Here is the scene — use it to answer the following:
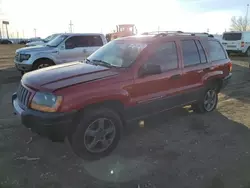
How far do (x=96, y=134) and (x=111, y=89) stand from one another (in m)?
0.72

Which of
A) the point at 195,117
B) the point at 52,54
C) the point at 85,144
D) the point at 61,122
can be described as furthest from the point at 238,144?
the point at 52,54

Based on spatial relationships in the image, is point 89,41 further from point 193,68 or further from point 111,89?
point 111,89

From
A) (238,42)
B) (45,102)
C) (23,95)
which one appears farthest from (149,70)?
(238,42)

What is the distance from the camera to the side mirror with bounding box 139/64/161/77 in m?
3.92

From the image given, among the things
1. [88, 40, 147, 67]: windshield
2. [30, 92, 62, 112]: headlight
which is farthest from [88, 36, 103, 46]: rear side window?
[30, 92, 62, 112]: headlight

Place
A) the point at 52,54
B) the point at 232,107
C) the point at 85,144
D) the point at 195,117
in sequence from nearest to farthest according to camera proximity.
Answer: the point at 85,144 < the point at 195,117 < the point at 232,107 < the point at 52,54

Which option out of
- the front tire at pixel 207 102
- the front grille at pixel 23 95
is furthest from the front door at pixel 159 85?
the front grille at pixel 23 95

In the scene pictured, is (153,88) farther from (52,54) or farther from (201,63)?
(52,54)

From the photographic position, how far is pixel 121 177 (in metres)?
3.23

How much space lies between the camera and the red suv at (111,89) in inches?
129

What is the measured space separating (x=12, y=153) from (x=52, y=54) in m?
6.19

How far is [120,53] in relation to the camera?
440 cm

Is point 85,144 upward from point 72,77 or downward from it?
downward

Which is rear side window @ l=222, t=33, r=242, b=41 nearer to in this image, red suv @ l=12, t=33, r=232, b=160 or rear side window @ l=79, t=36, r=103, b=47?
rear side window @ l=79, t=36, r=103, b=47
